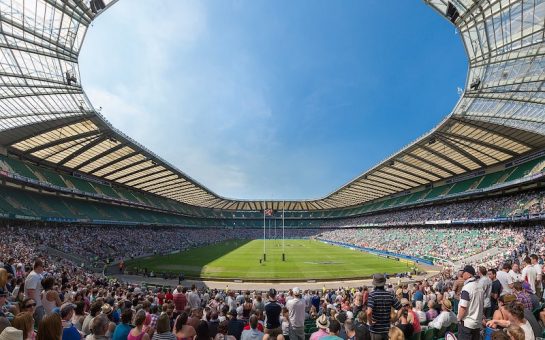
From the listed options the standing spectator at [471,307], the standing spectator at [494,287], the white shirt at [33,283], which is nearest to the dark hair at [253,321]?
the standing spectator at [471,307]

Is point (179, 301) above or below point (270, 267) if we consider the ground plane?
above

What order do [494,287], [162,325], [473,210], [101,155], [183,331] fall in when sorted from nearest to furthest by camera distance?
[162,325]
[183,331]
[494,287]
[101,155]
[473,210]

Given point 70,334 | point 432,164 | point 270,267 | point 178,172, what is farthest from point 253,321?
point 178,172

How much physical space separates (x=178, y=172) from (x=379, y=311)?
59.1 metres

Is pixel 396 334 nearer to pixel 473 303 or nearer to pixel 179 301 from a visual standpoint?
pixel 473 303

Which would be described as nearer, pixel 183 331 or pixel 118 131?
pixel 183 331

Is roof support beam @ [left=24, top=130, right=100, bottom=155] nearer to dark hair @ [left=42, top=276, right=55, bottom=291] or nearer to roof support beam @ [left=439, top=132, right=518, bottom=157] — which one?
dark hair @ [left=42, top=276, right=55, bottom=291]

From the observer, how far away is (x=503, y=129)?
34.0 m

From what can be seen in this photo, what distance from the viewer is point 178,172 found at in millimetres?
61312

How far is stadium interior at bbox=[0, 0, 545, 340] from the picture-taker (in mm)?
19984

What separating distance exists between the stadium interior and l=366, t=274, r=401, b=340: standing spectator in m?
1.63

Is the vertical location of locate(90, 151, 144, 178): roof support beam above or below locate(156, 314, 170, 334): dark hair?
above

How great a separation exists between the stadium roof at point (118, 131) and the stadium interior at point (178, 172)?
0.11 meters

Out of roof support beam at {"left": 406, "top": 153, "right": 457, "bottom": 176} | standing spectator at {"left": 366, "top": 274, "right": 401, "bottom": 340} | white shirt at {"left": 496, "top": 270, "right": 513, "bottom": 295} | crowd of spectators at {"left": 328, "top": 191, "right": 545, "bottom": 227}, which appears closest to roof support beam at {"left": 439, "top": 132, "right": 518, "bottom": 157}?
crowd of spectators at {"left": 328, "top": 191, "right": 545, "bottom": 227}
